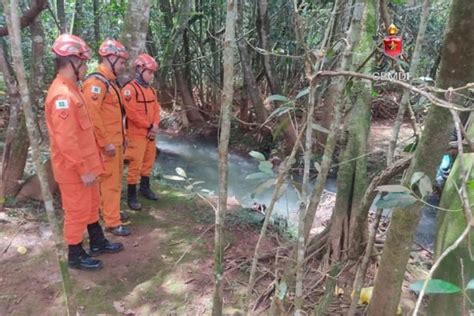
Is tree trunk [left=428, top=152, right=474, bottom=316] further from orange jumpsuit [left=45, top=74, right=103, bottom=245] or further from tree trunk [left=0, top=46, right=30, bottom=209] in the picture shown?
tree trunk [left=0, top=46, right=30, bottom=209]

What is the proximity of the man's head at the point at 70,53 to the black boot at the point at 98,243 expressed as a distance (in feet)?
3.96

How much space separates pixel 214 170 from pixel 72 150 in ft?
17.6

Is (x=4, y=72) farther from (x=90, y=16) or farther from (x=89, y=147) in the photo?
(x=90, y=16)

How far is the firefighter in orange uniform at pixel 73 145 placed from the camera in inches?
112

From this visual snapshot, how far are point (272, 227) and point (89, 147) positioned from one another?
203 centimetres

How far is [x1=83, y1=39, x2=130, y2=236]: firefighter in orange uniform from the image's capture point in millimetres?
3396

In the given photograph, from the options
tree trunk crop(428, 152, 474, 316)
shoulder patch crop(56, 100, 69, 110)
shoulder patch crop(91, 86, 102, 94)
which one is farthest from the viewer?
shoulder patch crop(91, 86, 102, 94)

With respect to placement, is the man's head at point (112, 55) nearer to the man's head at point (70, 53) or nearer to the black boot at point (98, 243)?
the man's head at point (70, 53)

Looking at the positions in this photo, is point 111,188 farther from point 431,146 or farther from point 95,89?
point 431,146

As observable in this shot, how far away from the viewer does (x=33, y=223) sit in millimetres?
3768

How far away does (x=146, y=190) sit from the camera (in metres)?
4.59

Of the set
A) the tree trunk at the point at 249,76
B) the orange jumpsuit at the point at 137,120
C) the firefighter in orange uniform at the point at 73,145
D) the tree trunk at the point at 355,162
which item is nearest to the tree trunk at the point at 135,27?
the orange jumpsuit at the point at 137,120

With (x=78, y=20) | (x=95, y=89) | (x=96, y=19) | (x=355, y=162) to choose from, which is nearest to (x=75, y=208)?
(x=95, y=89)

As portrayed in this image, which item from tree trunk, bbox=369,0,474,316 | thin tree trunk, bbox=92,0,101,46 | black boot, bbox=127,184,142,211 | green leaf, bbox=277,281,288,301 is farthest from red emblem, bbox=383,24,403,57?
thin tree trunk, bbox=92,0,101,46
